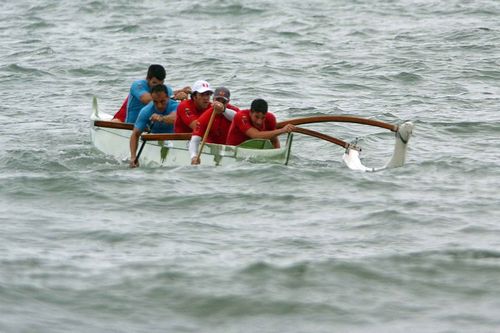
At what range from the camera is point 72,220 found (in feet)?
36.8

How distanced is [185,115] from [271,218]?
3232 mm

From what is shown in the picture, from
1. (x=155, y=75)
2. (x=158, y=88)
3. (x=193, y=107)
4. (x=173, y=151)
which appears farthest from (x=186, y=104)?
(x=155, y=75)

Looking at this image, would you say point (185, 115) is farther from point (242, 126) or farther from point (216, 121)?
point (242, 126)

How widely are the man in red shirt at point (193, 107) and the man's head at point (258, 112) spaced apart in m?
1.04

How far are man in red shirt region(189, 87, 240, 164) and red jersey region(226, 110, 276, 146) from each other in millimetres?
245

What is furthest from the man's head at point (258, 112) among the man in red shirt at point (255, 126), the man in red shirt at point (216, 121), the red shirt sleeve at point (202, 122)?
the red shirt sleeve at point (202, 122)

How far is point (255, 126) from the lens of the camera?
43.9ft

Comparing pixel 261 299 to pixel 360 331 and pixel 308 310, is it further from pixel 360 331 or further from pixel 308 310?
pixel 360 331

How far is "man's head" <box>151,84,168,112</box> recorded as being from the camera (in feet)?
47.1

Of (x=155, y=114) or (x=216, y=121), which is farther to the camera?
(x=155, y=114)

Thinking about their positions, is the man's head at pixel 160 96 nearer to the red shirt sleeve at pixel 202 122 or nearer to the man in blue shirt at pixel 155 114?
the man in blue shirt at pixel 155 114

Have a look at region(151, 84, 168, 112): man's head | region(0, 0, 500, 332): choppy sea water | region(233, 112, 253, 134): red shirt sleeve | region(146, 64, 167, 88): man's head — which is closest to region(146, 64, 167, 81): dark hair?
region(146, 64, 167, 88): man's head

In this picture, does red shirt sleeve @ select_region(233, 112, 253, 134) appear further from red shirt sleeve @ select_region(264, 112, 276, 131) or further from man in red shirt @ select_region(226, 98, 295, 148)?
red shirt sleeve @ select_region(264, 112, 276, 131)

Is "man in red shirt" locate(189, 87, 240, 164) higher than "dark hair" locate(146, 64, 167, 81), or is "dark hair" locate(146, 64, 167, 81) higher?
"dark hair" locate(146, 64, 167, 81)
